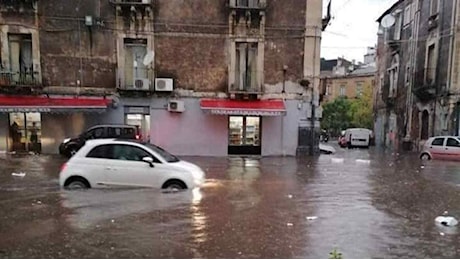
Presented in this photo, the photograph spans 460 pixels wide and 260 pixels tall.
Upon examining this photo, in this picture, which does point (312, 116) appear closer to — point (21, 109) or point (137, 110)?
point (137, 110)

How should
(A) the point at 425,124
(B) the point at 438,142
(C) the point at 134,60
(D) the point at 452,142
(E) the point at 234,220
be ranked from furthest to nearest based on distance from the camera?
1. (A) the point at 425,124
2. (C) the point at 134,60
3. (B) the point at 438,142
4. (D) the point at 452,142
5. (E) the point at 234,220

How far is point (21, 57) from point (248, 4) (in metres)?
12.1

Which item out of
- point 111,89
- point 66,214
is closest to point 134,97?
point 111,89

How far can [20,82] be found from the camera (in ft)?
66.3

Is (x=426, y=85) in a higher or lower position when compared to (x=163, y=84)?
higher

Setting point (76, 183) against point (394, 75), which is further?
point (394, 75)

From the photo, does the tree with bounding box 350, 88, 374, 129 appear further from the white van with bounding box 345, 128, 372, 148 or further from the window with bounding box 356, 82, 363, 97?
the white van with bounding box 345, 128, 372, 148

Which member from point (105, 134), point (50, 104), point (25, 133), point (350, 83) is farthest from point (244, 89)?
point (350, 83)

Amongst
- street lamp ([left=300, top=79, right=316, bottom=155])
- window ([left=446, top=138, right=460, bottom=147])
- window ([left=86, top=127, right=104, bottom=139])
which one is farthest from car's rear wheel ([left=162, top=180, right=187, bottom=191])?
window ([left=446, top=138, right=460, bottom=147])

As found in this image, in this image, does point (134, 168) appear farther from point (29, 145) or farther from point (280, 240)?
point (29, 145)

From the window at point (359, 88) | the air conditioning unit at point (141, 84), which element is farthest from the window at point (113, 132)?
the window at point (359, 88)

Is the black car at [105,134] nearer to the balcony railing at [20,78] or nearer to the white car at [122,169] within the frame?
the balcony railing at [20,78]

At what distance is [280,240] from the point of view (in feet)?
19.9

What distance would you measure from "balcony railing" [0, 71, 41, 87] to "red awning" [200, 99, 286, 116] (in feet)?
27.8
